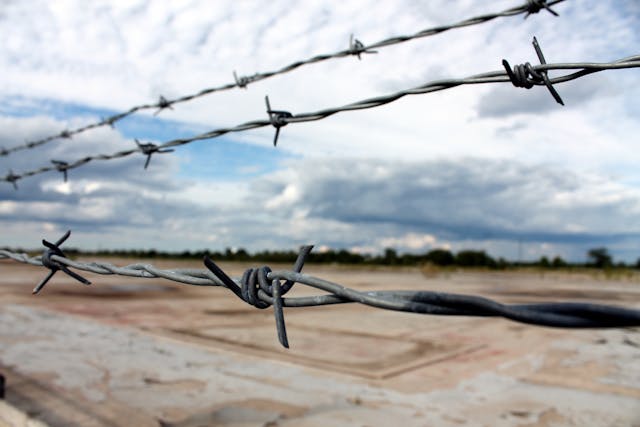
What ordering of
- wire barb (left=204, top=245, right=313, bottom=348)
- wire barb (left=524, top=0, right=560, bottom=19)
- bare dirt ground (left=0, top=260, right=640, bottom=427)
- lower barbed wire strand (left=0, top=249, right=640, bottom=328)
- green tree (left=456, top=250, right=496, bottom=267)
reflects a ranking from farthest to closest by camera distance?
green tree (left=456, top=250, right=496, bottom=267) → bare dirt ground (left=0, top=260, right=640, bottom=427) → wire barb (left=524, top=0, right=560, bottom=19) → wire barb (left=204, top=245, right=313, bottom=348) → lower barbed wire strand (left=0, top=249, right=640, bottom=328)

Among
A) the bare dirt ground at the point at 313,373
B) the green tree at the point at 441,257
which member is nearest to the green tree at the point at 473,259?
the green tree at the point at 441,257

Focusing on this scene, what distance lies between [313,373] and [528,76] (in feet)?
13.6

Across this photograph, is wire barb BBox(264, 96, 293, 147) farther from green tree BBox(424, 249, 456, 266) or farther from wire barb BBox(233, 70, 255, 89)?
green tree BBox(424, 249, 456, 266)

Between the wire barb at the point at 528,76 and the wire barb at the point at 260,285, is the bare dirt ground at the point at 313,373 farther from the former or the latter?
the wire barb at the point at 528,76

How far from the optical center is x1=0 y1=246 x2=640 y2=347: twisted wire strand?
91cm

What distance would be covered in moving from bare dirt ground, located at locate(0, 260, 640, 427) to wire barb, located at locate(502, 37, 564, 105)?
2.91 m

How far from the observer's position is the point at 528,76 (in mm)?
1217

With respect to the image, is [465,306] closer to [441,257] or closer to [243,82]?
[243,82]

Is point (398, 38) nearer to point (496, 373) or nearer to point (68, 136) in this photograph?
point (68, 136)

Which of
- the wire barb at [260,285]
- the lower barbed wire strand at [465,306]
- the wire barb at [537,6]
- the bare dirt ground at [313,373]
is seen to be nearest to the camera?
the lower barbed wire strand at [465,306]

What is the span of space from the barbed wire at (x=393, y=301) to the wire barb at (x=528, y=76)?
0.51 metres

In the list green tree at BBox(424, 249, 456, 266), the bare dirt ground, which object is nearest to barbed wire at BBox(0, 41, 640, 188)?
the bare dirt ground

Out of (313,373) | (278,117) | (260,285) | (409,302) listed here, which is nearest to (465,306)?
(409,302)

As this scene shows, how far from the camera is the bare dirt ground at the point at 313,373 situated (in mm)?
3783
